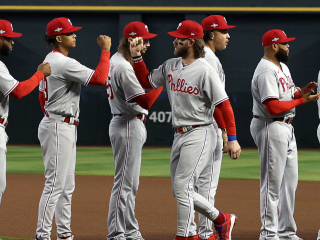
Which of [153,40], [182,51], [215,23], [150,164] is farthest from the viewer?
[153,40]

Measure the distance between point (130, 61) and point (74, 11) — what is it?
16636 millimetres

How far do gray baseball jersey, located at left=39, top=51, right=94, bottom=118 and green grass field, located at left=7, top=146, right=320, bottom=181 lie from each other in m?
6.74

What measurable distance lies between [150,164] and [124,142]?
8.51m

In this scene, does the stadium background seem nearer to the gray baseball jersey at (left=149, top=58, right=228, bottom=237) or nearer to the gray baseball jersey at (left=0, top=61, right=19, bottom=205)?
the gray baseball jersey at (left=0, top=61, right=19, bottom=205)

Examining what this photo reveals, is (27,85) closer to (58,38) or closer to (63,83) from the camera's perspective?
(63,83)

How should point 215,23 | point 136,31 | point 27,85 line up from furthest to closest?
point 215,23 → point 136,31 → point 27,85

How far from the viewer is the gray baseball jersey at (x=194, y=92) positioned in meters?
4.46

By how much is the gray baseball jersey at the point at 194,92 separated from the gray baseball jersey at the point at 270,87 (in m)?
0.58

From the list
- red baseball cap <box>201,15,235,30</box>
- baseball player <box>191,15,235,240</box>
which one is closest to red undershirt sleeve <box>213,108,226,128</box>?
baseball player <box>191,15,235,240</box>

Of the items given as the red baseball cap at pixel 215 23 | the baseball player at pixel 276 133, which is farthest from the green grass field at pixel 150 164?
the red baseball cap at pixel 215 23

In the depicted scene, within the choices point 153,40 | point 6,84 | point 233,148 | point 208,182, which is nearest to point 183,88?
point 233,148

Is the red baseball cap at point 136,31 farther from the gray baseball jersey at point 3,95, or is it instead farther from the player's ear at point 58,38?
the gray baseball jersey at point 3,95

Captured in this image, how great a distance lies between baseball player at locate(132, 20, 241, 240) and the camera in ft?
14.5

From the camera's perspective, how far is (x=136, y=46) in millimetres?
4969
